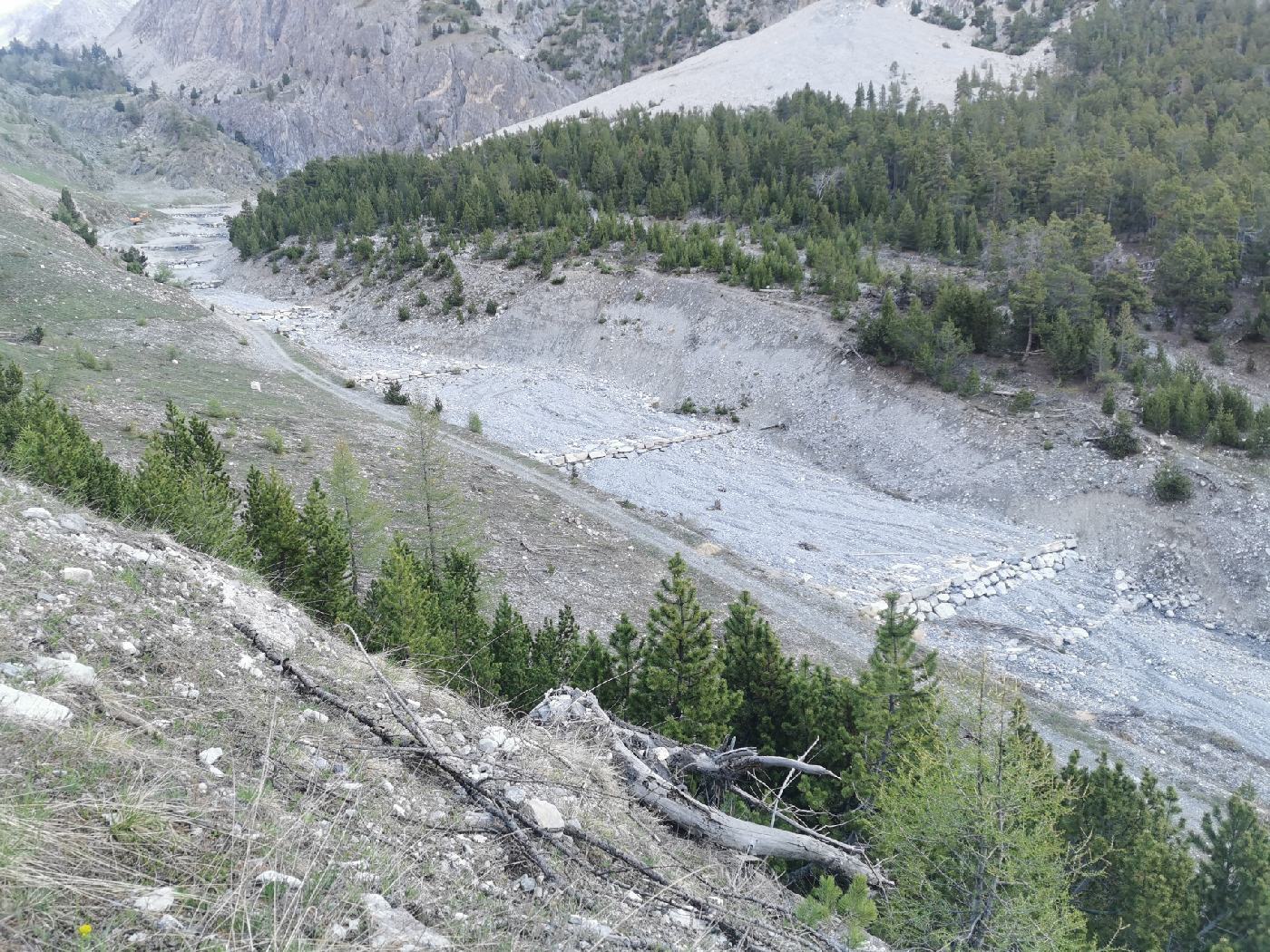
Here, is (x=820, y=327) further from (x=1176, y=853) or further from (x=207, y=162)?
(x=207, y=162)

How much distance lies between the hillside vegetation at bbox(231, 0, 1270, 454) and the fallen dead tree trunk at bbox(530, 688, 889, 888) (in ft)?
98.4

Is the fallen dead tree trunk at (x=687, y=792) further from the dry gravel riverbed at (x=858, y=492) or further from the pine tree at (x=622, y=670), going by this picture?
the dry gravel riverbed at (x=858, y=492)

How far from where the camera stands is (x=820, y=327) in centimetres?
4322

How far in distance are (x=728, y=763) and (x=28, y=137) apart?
143534 mm

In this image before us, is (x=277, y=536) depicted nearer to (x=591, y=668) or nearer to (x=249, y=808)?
(x=591, y=668)

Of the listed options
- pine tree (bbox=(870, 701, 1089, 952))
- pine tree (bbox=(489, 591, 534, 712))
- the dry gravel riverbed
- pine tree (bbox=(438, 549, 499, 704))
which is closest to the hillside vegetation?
the dry gravel riverbed

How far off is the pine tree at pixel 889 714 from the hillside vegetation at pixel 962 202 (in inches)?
965

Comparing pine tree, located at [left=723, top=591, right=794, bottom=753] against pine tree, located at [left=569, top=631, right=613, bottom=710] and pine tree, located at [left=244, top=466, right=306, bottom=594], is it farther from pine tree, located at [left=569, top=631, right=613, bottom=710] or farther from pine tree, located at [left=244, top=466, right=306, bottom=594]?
pine tree, located at [left=244, top=466, right=306, bottom=594]

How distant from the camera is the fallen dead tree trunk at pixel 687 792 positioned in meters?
6.50

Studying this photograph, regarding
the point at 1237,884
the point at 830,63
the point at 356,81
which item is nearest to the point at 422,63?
the point at 356,81

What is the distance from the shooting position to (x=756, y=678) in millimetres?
15000

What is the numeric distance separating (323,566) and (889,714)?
1070 cm

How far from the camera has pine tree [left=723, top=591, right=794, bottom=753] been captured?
14500 millimetres

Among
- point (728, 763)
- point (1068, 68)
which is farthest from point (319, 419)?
point (1068, 68)
